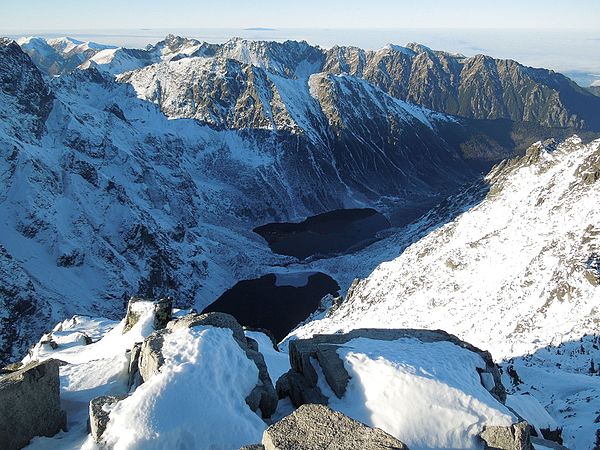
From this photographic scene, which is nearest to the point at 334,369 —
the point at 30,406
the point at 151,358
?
the point at 151,358

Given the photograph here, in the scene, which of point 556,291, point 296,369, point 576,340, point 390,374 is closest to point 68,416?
point 296,369

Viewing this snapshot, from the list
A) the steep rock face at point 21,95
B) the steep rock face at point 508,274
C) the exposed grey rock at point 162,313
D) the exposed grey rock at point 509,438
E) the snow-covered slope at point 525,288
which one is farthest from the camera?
the steep rock face at point 21,95

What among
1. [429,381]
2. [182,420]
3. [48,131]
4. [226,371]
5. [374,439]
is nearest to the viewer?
[374,439]

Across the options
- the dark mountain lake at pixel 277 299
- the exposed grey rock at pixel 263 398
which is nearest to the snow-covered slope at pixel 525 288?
the exposed grey rock at pixel 263 398

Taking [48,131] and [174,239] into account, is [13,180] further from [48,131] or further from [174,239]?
[174,239]

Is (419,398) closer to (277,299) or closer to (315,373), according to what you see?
(315,373)

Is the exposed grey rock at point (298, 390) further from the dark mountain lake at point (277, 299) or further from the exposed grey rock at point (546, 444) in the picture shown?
the dark mountain lake at point (277, 299)
